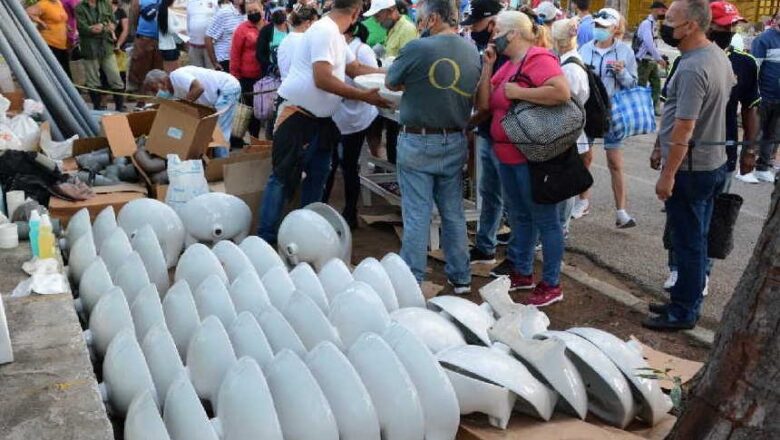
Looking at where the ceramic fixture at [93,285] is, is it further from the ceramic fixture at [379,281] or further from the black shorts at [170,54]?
the black shorts at [170,54]

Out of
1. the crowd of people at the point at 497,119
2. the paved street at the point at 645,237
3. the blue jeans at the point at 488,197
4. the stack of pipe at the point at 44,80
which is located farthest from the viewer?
the stack of pipe at the point at 44,80

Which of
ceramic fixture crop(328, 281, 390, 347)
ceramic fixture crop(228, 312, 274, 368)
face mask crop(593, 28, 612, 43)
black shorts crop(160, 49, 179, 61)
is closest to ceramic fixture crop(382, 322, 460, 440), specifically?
ceramic fixture crop(328, 281, 390, 347)

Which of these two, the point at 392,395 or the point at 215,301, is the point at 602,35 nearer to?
the point at 215,301

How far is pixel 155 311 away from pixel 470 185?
3.38 m

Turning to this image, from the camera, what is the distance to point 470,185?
6.23 meters

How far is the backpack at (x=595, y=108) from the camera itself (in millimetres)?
5156

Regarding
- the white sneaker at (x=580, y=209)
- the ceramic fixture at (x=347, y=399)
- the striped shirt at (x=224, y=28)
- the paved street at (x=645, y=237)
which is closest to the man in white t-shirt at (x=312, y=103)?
the paved street at (x=645, y=237)

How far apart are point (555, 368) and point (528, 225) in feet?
6.24

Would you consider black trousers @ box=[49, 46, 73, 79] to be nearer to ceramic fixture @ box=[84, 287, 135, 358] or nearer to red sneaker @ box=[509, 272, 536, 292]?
red sneaker @ box=[509, 272, 536, 292]

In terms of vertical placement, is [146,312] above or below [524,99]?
below

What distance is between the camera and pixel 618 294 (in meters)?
5.12

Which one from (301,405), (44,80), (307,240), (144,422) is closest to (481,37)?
(307,240)

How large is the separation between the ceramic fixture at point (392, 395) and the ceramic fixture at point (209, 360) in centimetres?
46

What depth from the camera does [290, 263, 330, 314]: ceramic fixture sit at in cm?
361
